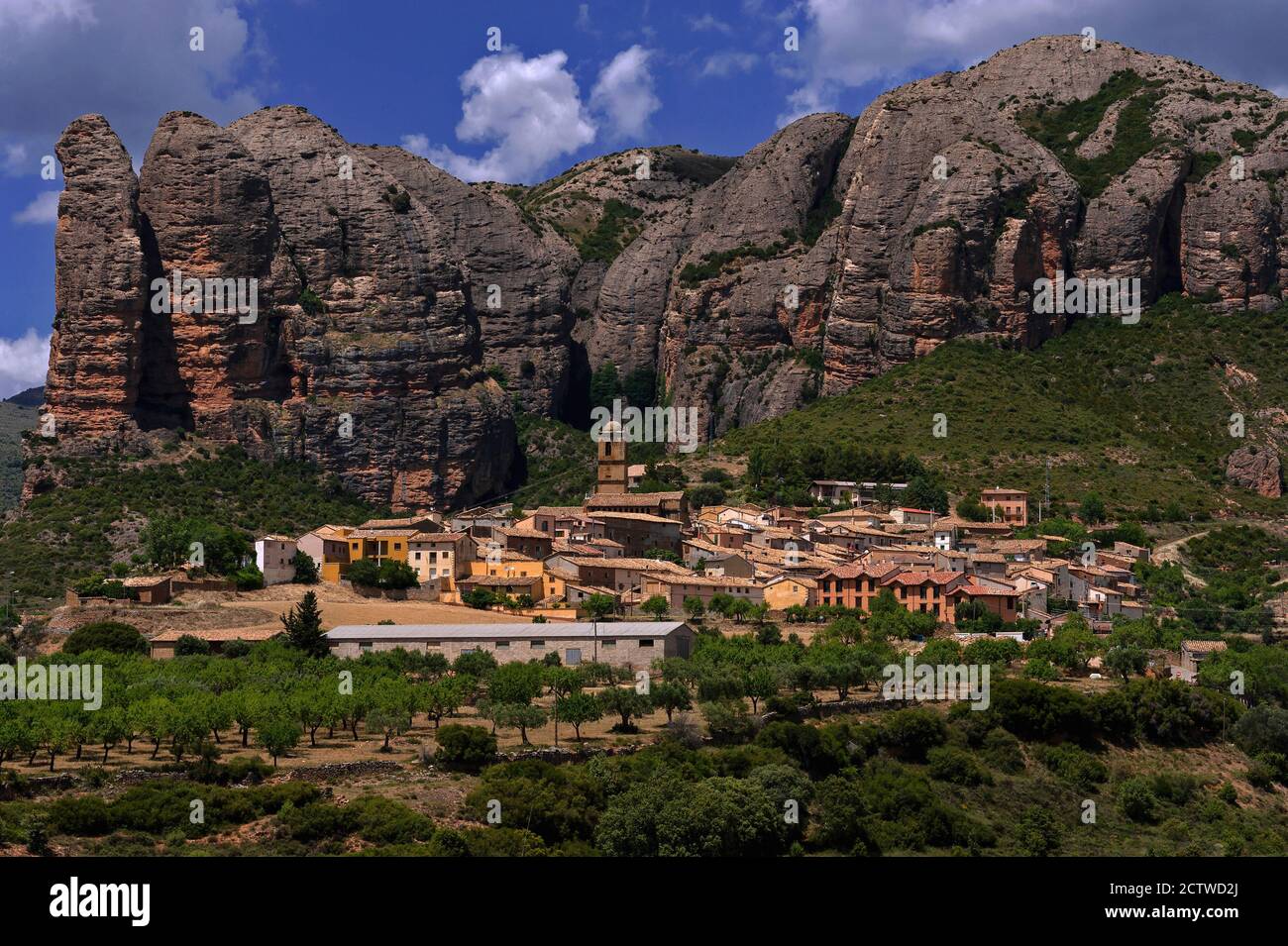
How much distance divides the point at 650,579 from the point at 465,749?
2870cm

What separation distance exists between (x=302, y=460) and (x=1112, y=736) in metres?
69.2

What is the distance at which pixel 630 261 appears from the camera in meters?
156

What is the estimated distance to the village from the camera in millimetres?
67688

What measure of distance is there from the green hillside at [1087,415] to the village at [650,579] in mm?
9598

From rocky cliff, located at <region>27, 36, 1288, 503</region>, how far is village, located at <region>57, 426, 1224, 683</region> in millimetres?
29996

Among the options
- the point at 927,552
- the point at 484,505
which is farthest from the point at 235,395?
the point at 927,552

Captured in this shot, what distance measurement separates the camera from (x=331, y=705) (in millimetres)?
54000

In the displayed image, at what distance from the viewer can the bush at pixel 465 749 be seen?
164ft

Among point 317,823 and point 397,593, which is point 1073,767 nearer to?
point 317,823

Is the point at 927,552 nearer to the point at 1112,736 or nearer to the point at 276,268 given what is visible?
the point at 1112,736

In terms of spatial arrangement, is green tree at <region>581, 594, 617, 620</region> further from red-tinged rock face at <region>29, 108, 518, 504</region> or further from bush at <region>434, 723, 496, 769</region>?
red-tinged rock face at <region>29, 108, 518, 504</region>

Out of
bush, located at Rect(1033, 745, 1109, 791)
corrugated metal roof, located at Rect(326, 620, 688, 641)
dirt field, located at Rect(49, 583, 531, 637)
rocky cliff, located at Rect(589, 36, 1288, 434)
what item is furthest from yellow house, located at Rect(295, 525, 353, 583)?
rocky cliff, located at Rect(589, 36, 1288, 434)

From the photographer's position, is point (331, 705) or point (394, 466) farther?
point (394, 466)
